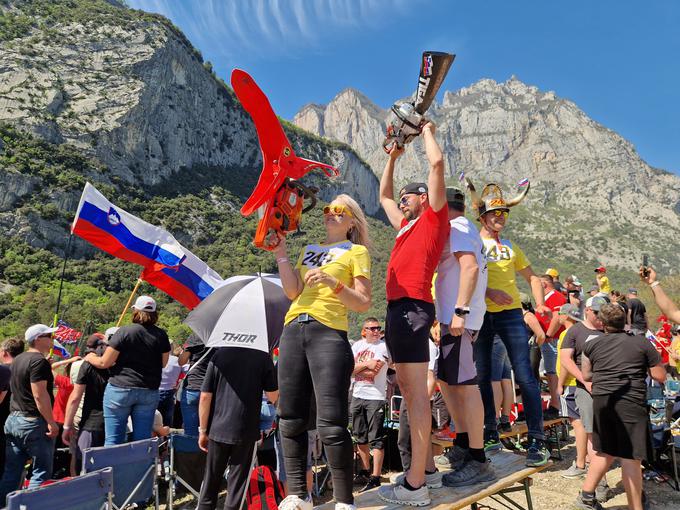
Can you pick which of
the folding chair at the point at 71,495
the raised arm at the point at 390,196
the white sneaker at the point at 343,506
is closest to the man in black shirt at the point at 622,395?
the raised arm at the point at 390,196

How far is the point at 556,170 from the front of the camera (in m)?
155

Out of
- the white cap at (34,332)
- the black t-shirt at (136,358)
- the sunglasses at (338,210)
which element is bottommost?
the black t-shirt at (136,358)

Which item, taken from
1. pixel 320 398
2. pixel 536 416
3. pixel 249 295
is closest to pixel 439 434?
pixel 536 416

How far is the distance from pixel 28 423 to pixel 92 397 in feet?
2.10

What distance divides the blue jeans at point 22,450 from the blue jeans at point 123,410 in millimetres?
567

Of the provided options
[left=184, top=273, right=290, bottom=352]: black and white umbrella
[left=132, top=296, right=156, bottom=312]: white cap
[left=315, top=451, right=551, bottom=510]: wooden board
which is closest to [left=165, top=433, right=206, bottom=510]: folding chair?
[left=132, top=296, right=156, bottom=312]: white cap

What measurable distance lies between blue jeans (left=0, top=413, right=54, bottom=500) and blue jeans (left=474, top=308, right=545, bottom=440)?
416cm

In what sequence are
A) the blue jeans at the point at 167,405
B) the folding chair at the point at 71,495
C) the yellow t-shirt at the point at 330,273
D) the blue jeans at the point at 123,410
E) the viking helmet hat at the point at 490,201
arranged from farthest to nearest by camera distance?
the blue jeans at the point at 167,405, the blue jeans at the point at 123,410, the viking helmet hat at the point at 490,201, the yellow t-shirt at the point at 330,273, the folding chair at the point at 71,495

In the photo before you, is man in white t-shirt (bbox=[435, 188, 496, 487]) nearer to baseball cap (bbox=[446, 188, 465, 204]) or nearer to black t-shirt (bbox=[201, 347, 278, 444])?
baseball cap (bbox=[446, 188, 465, 204])

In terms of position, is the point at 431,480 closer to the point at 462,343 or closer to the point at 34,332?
the point at 462,343

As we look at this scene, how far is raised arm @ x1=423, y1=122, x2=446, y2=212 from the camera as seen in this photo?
9.12 ft

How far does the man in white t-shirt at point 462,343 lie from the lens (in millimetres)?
3027

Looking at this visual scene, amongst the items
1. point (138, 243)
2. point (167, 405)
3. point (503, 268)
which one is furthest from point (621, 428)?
point (138, 243)

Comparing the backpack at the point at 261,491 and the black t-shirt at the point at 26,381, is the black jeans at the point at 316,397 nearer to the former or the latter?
the backpack at the point at 261,491
